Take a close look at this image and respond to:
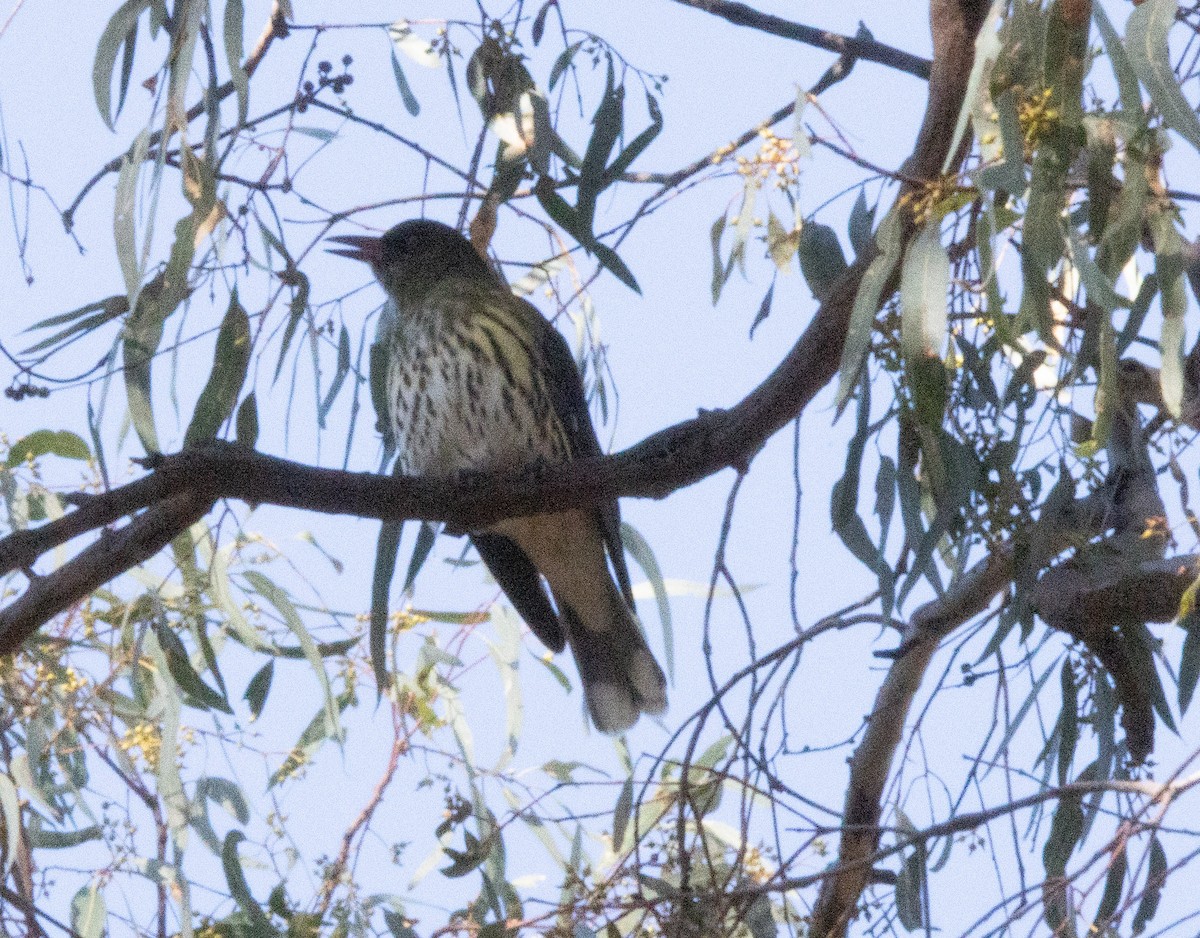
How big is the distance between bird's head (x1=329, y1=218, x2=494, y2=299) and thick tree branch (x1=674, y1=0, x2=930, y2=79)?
857 mm

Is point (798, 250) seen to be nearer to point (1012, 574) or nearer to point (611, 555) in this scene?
point (1012, 574)

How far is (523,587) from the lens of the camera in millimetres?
3883

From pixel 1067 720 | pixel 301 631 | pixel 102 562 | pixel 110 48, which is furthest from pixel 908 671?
pixel 110 48

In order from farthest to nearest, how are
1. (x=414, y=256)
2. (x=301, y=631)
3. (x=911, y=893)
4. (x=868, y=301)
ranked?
(x=414, y=256)
(x=301, y=631)
(x=911, y=893)
(x=868, y=301)

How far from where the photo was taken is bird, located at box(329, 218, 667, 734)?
377cm

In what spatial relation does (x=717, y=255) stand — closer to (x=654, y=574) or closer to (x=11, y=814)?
(x=654, y=574)

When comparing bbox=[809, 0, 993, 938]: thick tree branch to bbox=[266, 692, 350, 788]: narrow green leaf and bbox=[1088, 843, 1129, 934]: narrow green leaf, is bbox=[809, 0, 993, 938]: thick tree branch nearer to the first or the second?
bbox=[1088, 843, 1129, 934]: narrow green leaf

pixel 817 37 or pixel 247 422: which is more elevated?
pixel 817 37

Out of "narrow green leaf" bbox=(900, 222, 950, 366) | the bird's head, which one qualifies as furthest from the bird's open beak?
"narrow green leaf" bbox=(900, 222, 950, 366)

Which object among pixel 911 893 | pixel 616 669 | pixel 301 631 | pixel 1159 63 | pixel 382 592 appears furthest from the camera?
pixel 616 669

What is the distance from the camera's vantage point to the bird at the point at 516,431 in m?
3.77

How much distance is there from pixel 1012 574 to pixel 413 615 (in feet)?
4.34

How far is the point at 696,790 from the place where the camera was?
2.66 m

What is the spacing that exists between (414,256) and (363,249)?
17 centimetres
